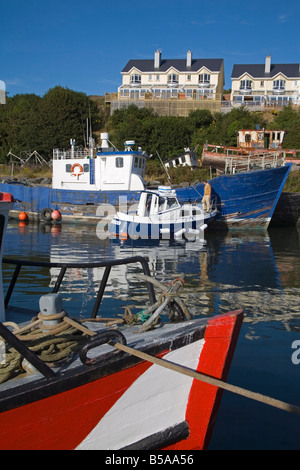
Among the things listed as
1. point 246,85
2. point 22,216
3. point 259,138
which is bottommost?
point 22,216

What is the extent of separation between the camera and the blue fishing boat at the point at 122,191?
77.4ft

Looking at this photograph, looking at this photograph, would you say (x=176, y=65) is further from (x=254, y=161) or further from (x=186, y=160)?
(x=254, y=161)

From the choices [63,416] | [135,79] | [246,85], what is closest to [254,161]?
[63,416]

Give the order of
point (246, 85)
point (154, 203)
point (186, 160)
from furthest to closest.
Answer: point (246, 85) → point (186, 160) → point (154, 203)

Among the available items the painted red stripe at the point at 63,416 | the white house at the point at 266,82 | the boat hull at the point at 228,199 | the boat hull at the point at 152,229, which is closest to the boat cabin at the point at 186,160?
the boat hull at the point at 228,199

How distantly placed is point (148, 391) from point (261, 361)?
11.0 feet

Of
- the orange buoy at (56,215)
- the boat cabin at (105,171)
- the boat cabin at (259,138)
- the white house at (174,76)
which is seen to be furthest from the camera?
the white house at (174,76)

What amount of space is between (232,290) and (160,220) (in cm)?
984

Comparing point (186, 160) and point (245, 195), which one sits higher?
point (186, 160)

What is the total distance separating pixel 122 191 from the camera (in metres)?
24.3

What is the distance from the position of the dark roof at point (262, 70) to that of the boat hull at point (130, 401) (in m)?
60.3

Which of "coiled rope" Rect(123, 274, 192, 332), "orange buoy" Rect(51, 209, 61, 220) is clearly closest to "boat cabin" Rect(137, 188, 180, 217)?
"orange buoy" Rect(51, 209, 61, 220)

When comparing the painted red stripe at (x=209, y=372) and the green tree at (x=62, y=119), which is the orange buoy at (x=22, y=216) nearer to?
the green tree at (x=62, y=119)

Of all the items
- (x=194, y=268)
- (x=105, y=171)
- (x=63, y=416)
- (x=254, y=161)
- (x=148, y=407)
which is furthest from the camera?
(x=254, y=161)
